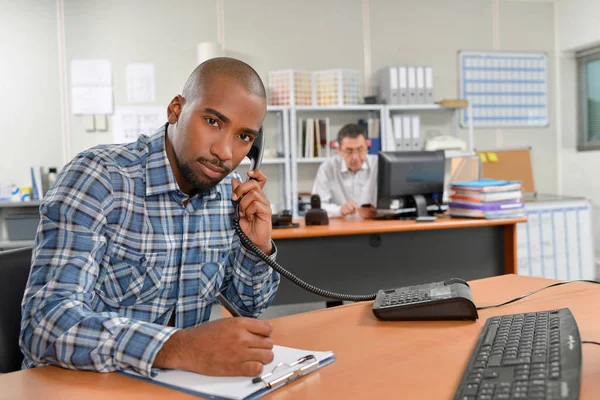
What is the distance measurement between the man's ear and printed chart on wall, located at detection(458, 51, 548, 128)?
4.38 meters

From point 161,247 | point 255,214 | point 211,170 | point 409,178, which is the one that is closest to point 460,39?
point 409,178

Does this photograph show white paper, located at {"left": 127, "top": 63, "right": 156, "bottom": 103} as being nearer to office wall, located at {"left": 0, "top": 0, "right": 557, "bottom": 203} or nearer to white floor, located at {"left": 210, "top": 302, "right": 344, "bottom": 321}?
office wall, located at {"left": 0, "top": 0, "right": 557, "bottom": 203}

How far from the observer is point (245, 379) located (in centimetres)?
78

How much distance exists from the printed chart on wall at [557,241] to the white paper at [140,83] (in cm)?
325

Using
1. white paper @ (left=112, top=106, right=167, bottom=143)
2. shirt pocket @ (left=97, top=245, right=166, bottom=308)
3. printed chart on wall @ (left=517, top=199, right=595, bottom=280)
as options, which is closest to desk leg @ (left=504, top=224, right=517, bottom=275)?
printed chart on wall @ (left=517, top=199, right=595, bottom=280)

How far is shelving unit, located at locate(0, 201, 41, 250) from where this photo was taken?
160 inches

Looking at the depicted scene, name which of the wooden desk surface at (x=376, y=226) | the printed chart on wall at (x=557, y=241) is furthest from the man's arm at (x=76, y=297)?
the printed chart on wall at (x=557, y=241)

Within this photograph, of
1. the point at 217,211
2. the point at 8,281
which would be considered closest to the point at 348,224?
the point at 217,211

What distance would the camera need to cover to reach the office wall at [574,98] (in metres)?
5.03

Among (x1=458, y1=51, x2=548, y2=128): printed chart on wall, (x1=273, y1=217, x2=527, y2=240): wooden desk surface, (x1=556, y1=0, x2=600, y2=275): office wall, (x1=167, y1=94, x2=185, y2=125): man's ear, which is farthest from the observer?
(x1=458, y1=51, x2=548, y2=128): printed chart on wall

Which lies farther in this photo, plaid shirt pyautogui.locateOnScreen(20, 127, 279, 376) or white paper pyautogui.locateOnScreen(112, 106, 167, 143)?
white paper pyautogui.locateOnScreen(112, 106, 167, 143)

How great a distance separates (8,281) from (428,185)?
2426 mm

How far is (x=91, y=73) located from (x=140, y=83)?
0.40 meters

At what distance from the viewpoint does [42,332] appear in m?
0.88
